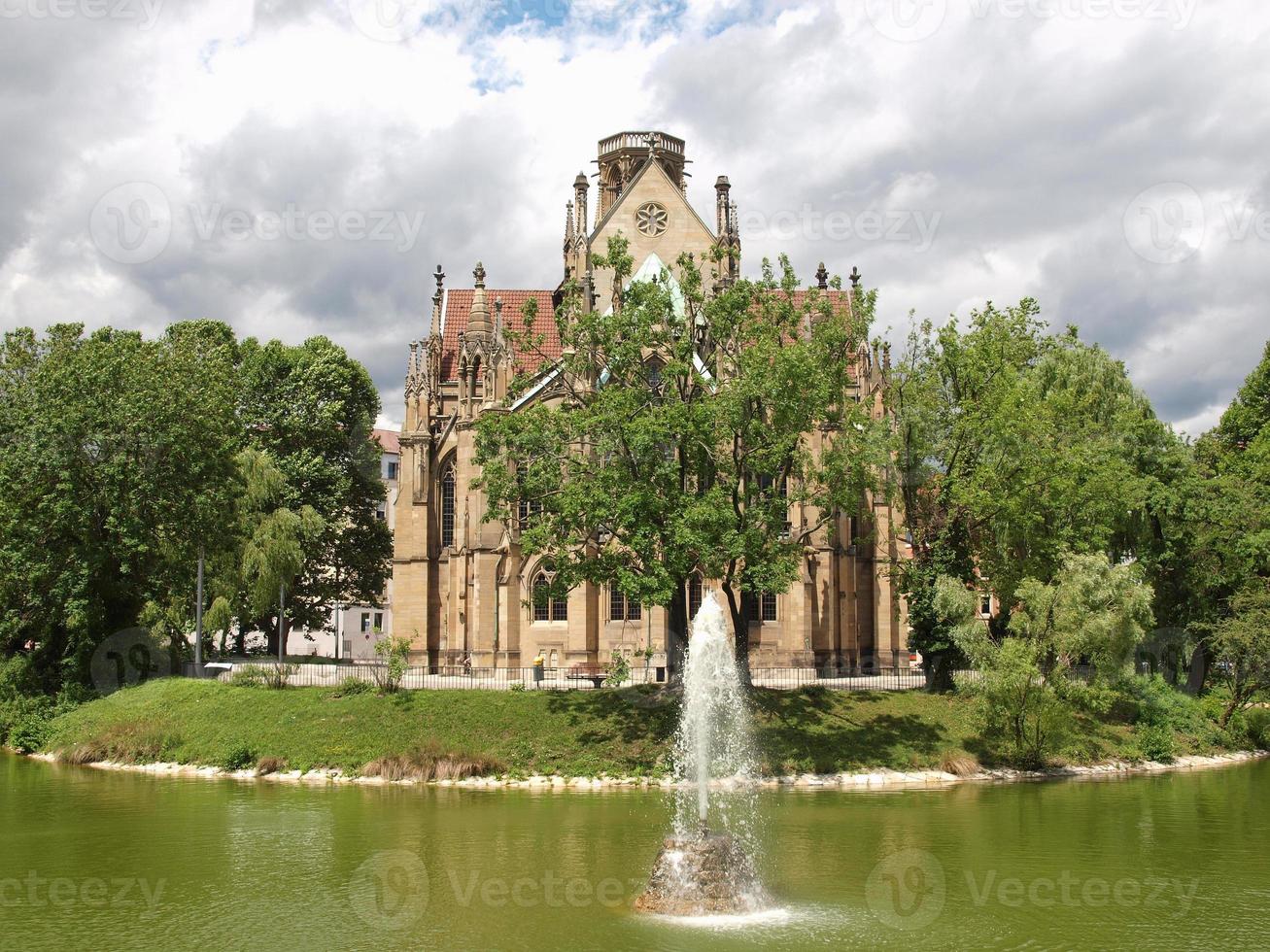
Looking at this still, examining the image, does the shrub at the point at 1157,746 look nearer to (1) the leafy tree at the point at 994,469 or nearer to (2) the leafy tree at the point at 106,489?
(1) the leafy tree at the point at 994,469

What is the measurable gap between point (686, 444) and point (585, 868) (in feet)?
53.2

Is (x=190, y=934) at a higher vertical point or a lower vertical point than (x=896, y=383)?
lower

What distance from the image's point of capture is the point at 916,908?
18969 mm

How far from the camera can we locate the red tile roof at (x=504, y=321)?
5803cm

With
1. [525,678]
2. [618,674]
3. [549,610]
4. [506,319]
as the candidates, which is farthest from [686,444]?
[506,319]

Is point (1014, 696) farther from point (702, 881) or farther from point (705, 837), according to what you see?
point (702, 881)

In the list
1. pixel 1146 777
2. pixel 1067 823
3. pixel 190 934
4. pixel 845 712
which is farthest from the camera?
pixel 845 712

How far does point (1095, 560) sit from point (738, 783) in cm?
1308

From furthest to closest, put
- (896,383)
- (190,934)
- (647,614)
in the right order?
1. (647,614)
2. (896,383)
3. (190,934)

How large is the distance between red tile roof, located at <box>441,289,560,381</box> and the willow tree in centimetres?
1993

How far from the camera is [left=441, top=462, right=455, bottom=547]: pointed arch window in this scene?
53.4m

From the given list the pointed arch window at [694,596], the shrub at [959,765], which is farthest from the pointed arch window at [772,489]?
the shrub at [959,765]

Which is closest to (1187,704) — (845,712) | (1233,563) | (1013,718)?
(1233,563)

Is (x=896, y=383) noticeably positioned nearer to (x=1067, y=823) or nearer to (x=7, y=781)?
(x=1067, y=823)
